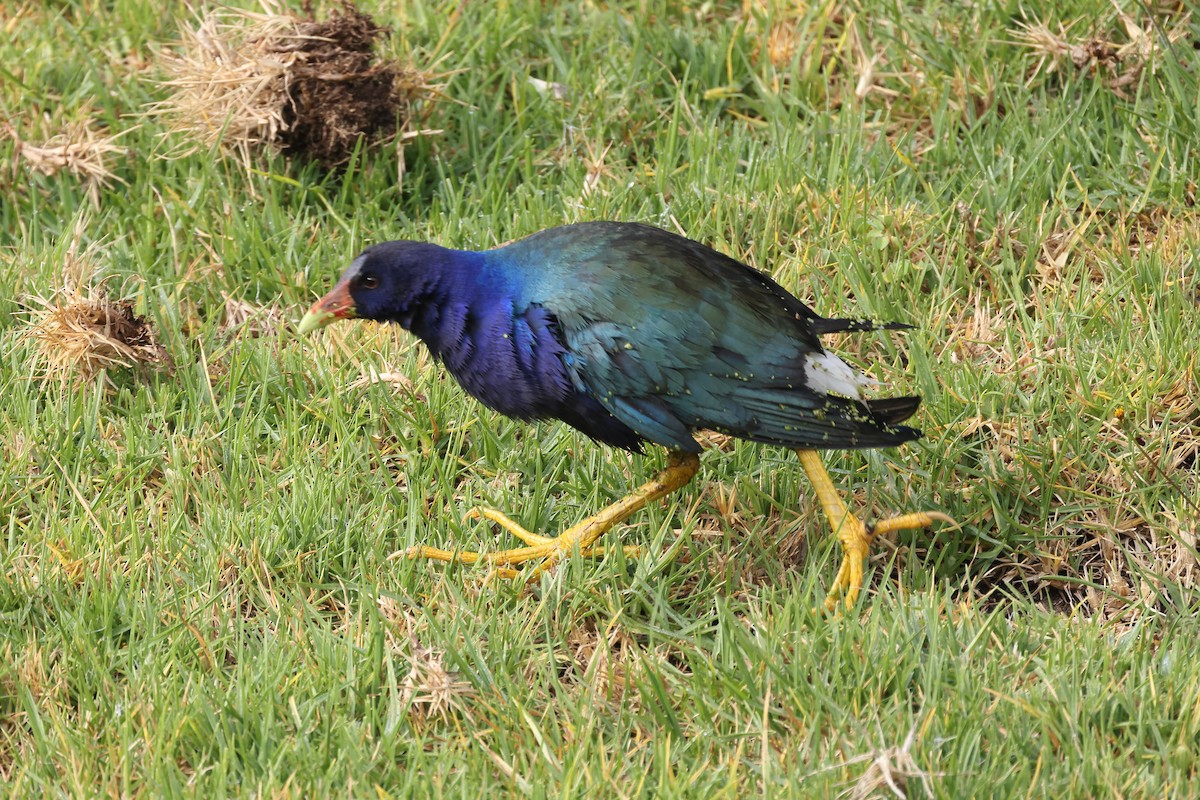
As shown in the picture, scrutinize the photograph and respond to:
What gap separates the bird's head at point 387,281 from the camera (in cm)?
333

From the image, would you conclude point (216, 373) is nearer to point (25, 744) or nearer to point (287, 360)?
point (287, 360)

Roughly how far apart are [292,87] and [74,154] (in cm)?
71

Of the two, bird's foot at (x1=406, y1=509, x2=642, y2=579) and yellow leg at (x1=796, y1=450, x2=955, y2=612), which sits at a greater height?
yellow leg at (x1=796, y1=450, x2=955, y2=612)

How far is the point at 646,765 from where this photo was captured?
279cm

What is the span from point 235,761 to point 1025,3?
3.39m

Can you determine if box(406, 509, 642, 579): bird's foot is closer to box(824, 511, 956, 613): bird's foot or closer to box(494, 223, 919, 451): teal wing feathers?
box(494, 223, 919, 451): teal wing feathers

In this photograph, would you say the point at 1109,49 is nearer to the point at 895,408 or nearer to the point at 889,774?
the point at 895,408

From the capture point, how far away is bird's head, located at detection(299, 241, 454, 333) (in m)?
3.33

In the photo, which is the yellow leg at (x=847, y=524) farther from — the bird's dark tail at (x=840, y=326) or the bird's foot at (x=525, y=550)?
the bird's foot at (x=525, y=550)

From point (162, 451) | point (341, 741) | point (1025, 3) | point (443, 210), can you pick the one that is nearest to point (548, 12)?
point (443, 210)

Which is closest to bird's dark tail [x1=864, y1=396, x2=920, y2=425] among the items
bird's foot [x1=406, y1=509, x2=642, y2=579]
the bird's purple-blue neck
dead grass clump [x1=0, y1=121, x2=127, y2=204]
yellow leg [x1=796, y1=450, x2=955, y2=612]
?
yellow leg [x1=796, y1=450, x2=955, y2=612]

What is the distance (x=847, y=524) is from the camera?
11.1 ft

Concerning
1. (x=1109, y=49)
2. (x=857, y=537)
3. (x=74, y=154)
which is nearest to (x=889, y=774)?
(x=857, y=537)

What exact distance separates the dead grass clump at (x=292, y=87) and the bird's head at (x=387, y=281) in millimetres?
1179
